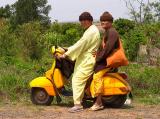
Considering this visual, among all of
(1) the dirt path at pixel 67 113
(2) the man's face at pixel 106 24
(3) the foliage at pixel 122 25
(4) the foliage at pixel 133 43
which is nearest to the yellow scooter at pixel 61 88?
(1) the dirt path at pixel 67 113

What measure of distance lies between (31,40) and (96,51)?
9193 millimetres

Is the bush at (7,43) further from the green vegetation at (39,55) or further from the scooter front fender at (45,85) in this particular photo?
the scooter front fender at (45,85)

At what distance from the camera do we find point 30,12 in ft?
107

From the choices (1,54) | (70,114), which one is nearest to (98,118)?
(70,114)

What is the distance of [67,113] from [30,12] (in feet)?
81.7

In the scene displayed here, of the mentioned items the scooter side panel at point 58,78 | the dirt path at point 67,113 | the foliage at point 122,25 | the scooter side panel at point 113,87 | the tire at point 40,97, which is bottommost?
the dirt path at point 67,113

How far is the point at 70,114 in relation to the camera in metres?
8.12

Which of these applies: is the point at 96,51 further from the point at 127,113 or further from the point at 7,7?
the point at 7,7

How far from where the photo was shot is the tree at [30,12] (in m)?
32.5

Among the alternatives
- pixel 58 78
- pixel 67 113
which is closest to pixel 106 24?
pixel 58 78

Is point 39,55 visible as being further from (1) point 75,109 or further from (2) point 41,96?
(1) point 75,109

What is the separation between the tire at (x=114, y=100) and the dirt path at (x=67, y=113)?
4.5 inches

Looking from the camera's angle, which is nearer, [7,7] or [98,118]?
[98,118]

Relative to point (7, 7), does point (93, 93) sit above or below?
below
